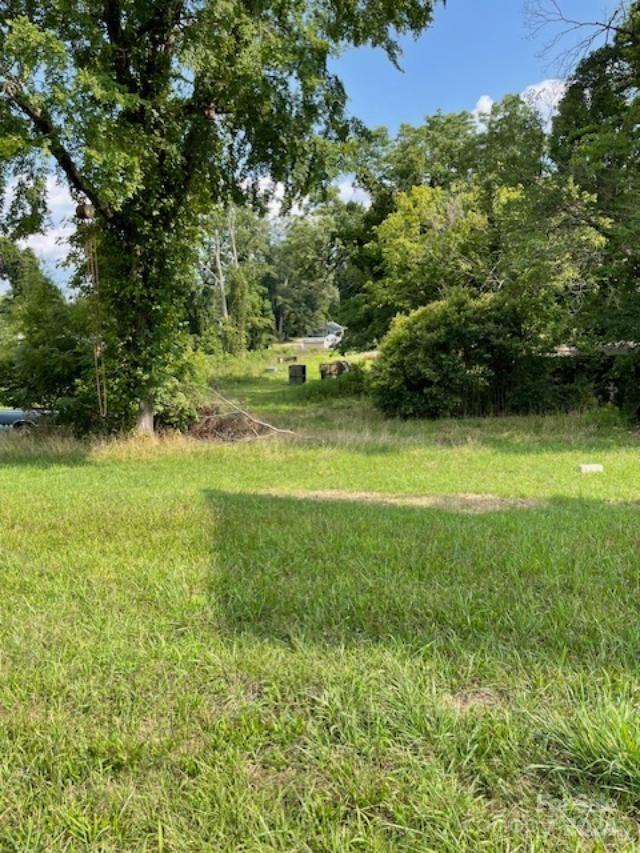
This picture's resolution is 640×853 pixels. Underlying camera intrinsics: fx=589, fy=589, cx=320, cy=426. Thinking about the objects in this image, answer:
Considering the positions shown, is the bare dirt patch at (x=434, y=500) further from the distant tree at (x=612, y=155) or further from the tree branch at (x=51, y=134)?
the distant tree at (x=612, y=155)

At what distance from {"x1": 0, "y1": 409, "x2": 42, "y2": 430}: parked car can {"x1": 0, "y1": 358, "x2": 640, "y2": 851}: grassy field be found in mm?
10257

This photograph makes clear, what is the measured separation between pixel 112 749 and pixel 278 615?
3.49 feet

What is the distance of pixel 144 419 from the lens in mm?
12406

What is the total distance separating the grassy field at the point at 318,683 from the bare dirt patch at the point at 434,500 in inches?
53.5

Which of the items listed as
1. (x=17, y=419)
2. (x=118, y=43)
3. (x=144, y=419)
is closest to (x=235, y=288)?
(x=17, y=419)

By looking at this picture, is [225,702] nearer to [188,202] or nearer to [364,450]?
[364,450]

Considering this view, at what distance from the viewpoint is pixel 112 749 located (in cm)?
186

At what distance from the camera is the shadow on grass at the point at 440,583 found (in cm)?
250

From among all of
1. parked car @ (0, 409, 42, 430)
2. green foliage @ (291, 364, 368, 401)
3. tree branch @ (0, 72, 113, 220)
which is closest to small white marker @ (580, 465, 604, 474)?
tree branch @ (0, 72, 113, 220)

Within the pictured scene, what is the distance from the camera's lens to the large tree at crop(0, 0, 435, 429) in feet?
27.3

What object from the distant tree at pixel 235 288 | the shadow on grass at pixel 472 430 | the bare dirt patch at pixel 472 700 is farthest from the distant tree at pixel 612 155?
the distant tree at pixel 235 288

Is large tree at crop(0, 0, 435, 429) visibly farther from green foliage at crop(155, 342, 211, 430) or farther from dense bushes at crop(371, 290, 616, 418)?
dense bushes at crop(371, 290, 616, 418)

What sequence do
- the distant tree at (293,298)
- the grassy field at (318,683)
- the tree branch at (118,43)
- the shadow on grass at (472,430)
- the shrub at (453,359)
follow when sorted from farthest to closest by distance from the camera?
the distant tree at (293,298)
the shrub at (453,359)
the shadow on grass at (472,430)
the tree branch at (118,43)
the grassy field at (318,683)

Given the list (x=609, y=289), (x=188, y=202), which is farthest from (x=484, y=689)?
(x=609, y=289)
